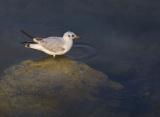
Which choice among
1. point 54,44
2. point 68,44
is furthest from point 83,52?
point 54,44

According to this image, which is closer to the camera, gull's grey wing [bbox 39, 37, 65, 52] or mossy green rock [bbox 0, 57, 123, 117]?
mossy green rock [bbox 0, 57, 123, 117]

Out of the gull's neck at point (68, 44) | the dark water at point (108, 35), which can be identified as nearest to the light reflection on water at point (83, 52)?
the dark water at point (108, 35)

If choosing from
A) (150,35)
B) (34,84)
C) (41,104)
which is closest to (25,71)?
(34,84)

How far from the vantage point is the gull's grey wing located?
7.98 meters

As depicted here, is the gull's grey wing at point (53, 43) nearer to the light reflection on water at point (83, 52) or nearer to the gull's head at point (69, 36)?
the gull's head at point (69, 36)

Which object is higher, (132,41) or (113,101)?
(132,41)

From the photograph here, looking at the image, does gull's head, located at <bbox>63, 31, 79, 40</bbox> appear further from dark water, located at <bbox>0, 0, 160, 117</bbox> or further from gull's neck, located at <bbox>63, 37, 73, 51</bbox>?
dark water, located at <bbox>0, 0, 160, 117</bbox>

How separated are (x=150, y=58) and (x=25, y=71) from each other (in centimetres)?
185

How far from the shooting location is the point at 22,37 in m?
8.41

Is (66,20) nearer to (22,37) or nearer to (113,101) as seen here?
(22,37)

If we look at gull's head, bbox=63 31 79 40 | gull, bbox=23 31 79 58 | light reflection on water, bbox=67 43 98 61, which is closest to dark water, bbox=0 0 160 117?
light reflection on water, bbox=67 43 98 61

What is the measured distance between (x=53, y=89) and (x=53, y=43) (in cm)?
103

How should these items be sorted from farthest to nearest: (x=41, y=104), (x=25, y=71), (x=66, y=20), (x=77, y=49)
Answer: (x=66, y=20) → (x=77, y=49) → (x=25, y=71) → (x=41, y=104)

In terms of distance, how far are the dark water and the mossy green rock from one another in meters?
0.21
